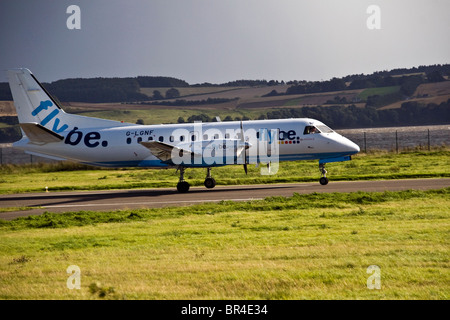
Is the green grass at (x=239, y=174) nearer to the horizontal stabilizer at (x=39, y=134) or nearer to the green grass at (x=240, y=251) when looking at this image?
the horizontal stabilizer at (x=39, y=134)

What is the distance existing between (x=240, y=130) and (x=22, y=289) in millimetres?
21412

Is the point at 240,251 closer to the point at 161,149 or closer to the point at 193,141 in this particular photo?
the point at 161,149

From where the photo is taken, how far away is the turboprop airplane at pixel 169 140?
31.4 metres

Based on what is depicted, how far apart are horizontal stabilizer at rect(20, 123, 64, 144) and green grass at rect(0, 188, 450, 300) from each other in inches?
424

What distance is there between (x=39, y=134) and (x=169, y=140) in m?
7.85

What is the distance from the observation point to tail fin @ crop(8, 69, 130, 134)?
35.1 meters

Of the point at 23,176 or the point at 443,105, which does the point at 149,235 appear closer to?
the point at 23,176

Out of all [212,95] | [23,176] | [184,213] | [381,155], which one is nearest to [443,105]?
[212,95]

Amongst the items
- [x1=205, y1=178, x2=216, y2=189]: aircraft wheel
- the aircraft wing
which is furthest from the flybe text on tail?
[x1=205, y1=178, x2=216, y2=189]: aircraft wheel

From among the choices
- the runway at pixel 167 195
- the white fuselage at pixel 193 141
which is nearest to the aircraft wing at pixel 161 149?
the white fuselage at pixel 193 141

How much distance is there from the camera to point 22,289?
12211mm

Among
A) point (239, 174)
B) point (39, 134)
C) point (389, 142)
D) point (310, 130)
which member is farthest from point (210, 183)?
point (389, 142)

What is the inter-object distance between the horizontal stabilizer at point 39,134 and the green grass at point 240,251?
1078 centimetres

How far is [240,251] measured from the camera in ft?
51.0
